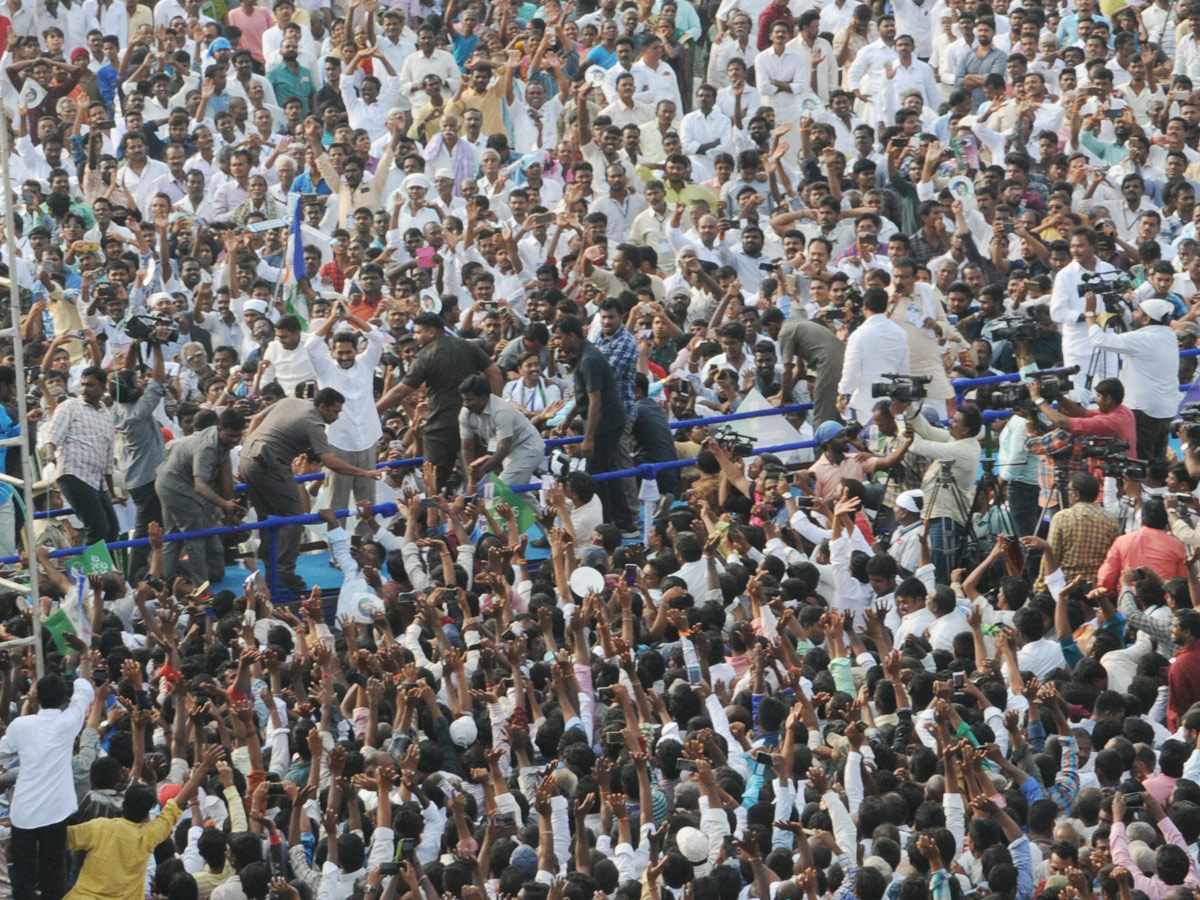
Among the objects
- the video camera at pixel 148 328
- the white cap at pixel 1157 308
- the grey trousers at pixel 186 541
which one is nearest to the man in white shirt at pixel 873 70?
the white cap at pixel 1157 308

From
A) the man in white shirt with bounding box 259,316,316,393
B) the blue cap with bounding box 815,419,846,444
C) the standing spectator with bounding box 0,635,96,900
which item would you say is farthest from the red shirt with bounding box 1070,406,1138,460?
the standing spectator with bounding box 0,635,96,900

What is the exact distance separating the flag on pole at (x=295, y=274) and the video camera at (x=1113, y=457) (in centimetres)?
578

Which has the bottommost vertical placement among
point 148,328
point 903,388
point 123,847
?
point 123,847

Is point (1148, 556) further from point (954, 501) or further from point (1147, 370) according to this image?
point (1147, 370)

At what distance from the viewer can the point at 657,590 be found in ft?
42.7

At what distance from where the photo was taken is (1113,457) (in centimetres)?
1352

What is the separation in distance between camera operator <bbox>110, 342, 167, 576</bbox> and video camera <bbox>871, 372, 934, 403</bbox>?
4343 millimetres

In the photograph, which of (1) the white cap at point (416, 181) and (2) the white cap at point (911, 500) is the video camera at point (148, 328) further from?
(2) the white cap at point (911, 500)

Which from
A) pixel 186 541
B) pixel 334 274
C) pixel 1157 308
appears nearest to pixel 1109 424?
pixel 1157 308

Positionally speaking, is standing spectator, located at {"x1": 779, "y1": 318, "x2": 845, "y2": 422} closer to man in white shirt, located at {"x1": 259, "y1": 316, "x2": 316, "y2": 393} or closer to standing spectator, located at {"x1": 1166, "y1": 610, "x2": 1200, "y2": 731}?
man in white shirt, located at {"x1": 259, "y1": 316, "x2": 316, "y2": 393}

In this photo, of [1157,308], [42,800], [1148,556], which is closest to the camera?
[42,800]

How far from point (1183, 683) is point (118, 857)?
16.3 feet

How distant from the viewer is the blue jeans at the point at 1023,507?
14.4m

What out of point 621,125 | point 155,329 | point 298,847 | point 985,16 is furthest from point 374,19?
point 298,847
